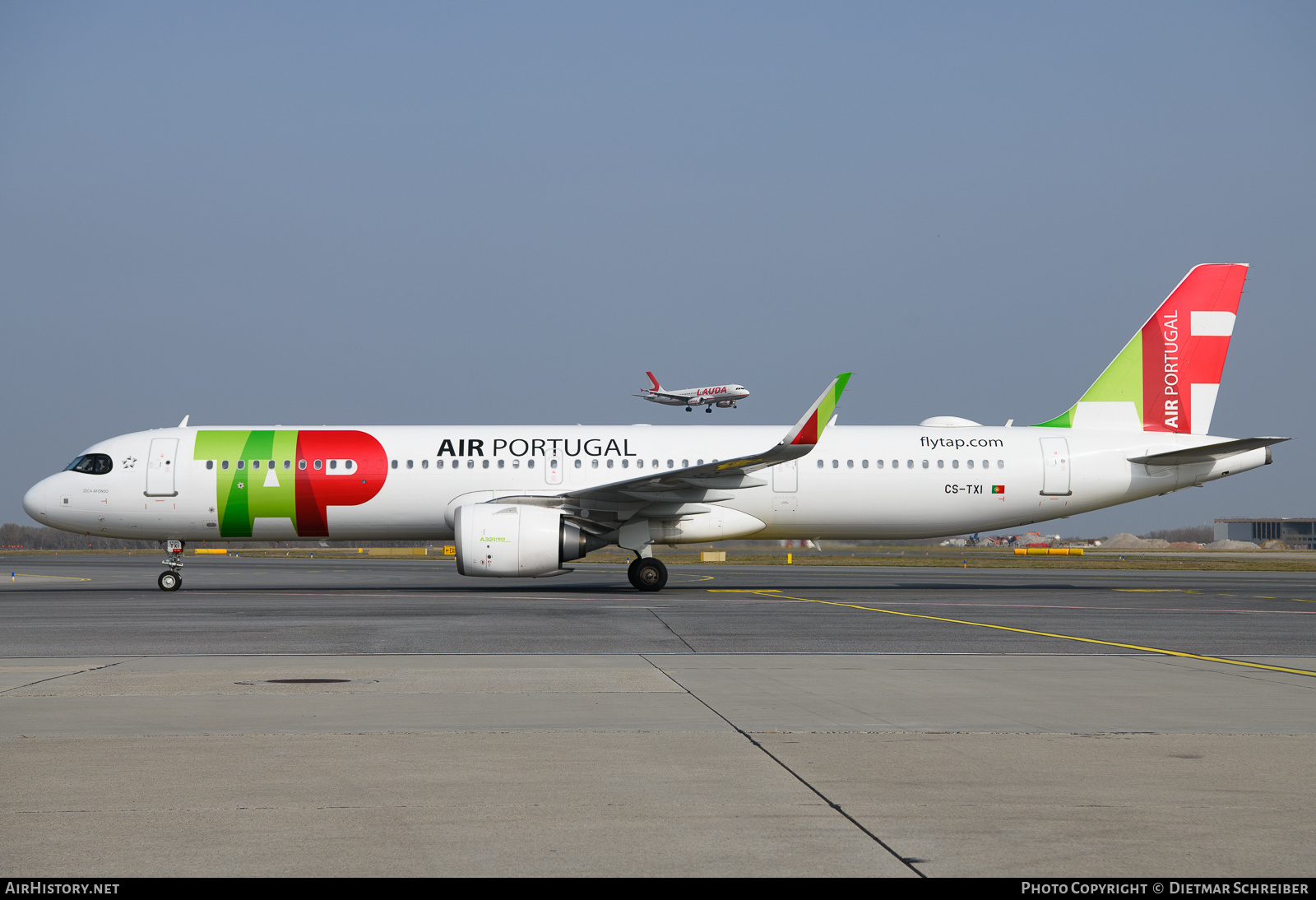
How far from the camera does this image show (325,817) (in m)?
5.01

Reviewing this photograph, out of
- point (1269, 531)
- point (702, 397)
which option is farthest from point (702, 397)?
point (1269, 531)

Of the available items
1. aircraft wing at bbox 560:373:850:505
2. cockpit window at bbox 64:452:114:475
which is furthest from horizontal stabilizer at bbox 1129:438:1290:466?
cockpit window at bbox 64:452:114:475

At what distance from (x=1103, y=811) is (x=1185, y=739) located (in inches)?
88.4

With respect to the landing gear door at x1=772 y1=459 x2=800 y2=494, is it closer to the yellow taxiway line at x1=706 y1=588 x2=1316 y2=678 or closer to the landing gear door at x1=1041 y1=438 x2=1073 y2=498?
the yellow taxiway line at x1=706 y1=588 x2=1316 y2=678

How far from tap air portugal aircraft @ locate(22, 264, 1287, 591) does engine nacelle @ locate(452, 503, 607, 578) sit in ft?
3.50

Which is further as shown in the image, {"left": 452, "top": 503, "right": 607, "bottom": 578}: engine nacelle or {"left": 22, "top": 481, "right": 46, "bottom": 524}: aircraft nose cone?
{"left": 22, "top": 481, "right": 46, "bottom": 524}: aircraft nose cone

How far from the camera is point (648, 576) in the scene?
23.6 meters

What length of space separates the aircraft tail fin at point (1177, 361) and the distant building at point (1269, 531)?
10778 centimetres

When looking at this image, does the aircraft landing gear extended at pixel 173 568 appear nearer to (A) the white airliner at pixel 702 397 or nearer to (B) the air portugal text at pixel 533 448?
(B) the air portugal text at pixel 533 448

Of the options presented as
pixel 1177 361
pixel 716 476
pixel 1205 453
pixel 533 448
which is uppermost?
pixel 1177 361

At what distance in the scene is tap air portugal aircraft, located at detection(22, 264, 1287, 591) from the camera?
2420cm

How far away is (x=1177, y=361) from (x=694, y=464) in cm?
1220

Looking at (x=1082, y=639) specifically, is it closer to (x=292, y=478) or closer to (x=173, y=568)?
(x=292, y=478)
